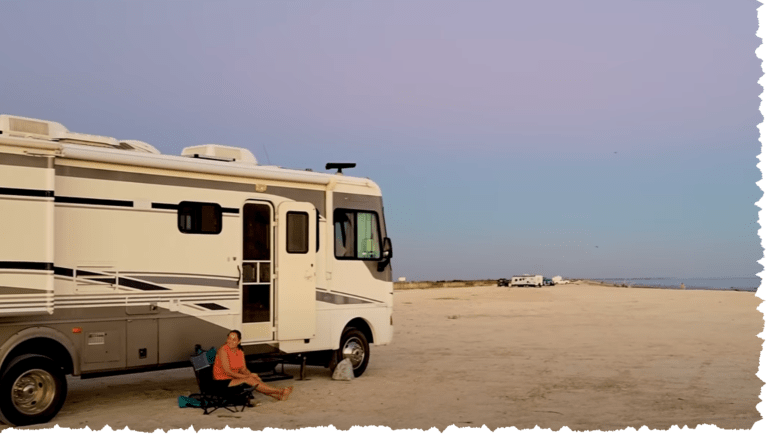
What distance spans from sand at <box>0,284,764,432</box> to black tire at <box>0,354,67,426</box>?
0.56ft

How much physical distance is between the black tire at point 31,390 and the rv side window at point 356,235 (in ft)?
16.1

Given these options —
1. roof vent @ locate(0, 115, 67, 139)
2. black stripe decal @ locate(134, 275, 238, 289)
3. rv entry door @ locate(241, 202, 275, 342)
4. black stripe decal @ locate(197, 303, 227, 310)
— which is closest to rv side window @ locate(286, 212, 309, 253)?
rv entry door @ locate(241, 202, 275, 342)

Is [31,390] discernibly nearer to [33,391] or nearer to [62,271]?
[33,391]

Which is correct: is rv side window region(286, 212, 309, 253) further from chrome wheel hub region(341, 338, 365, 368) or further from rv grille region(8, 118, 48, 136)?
rv grille region(8, 118, 48, 136)

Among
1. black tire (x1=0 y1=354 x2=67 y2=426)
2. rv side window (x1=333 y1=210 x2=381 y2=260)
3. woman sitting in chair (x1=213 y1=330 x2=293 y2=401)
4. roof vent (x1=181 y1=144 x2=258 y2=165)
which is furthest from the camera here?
rv side window (x1=333 y1=210 x2=381 y2=260)

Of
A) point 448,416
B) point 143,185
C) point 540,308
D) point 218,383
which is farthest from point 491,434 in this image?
point 540,308

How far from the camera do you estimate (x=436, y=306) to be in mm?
35688

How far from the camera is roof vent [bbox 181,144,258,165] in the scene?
38.4 ft

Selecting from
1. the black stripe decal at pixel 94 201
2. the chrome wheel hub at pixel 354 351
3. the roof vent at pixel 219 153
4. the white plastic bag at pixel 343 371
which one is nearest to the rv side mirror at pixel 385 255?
the chrome wheel hub at pixel 354 351

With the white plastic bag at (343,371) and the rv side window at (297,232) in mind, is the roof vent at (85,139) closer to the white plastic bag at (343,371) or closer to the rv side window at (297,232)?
the rv side window at (297,232)

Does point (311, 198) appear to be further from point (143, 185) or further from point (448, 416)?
point (448, 416)

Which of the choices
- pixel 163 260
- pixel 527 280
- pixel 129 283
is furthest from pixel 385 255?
pixel 527 280

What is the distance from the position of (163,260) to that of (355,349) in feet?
13.3

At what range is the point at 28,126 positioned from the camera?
9.46 m
